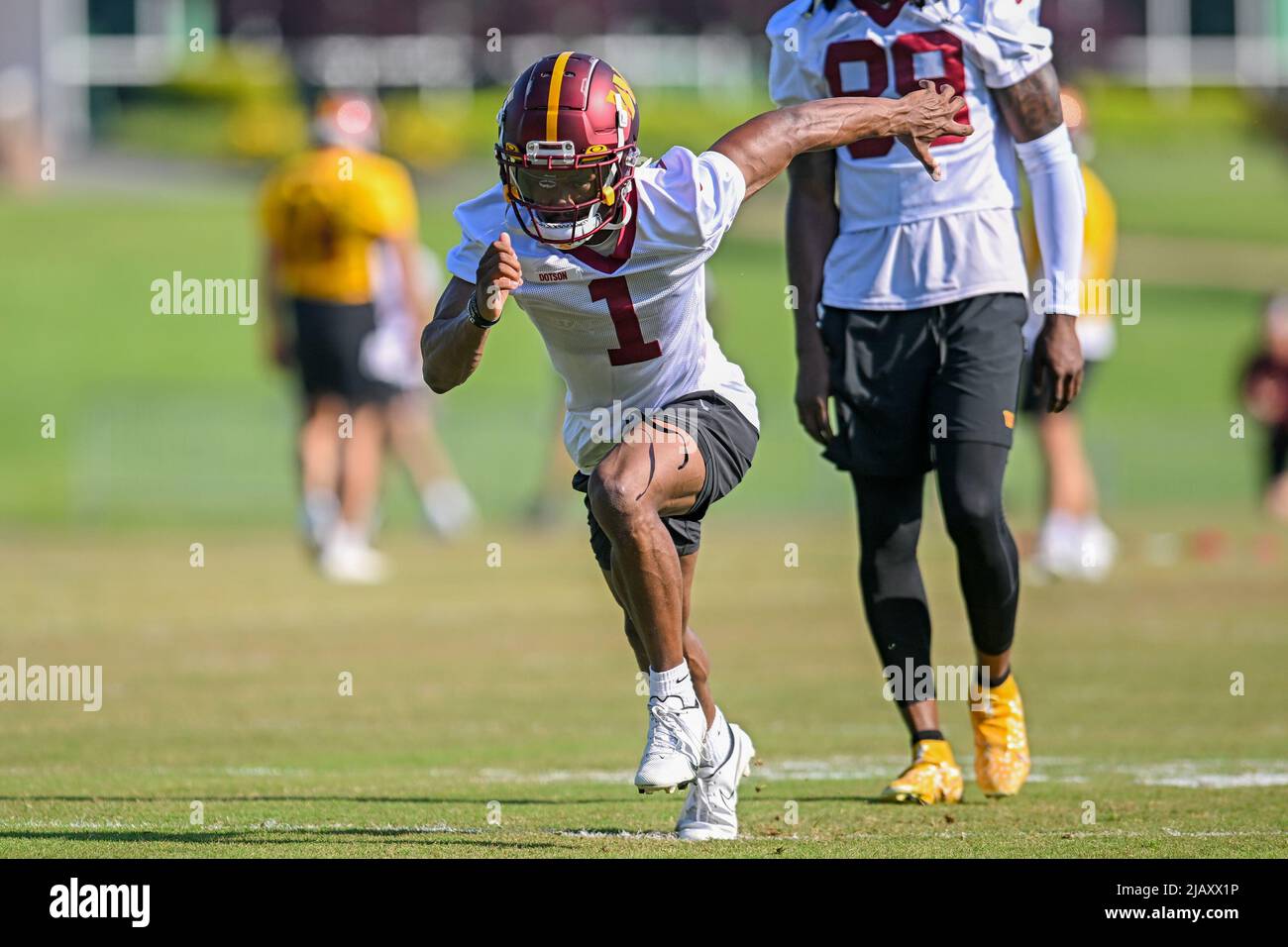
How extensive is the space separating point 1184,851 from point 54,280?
116ft

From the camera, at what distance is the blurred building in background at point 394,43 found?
65250 mm

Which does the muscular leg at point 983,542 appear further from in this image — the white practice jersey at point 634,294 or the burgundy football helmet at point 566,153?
the burgundy football helmet at point 566,153

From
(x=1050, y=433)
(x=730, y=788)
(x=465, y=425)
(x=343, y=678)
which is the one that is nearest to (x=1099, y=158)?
(x=465, y=425)

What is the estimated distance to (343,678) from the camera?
1024 cm

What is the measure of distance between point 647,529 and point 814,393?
1506 millimetres

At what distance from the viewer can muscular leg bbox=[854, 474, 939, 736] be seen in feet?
23.5

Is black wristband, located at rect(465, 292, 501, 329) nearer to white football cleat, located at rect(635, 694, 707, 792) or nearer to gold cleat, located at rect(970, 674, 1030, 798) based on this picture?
white football cleat, located at rect(635, 694, 707, 792)

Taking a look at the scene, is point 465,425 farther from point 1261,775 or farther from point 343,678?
point 1261,775

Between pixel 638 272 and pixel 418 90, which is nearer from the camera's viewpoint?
pixel 638 272

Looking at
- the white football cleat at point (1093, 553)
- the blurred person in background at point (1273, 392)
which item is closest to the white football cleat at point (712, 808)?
the white football cleat at point (1093, 553)

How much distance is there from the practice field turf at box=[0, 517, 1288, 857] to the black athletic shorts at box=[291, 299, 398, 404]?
144cm

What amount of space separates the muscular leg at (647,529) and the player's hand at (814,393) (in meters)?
1.23

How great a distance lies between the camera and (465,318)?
5836mm
